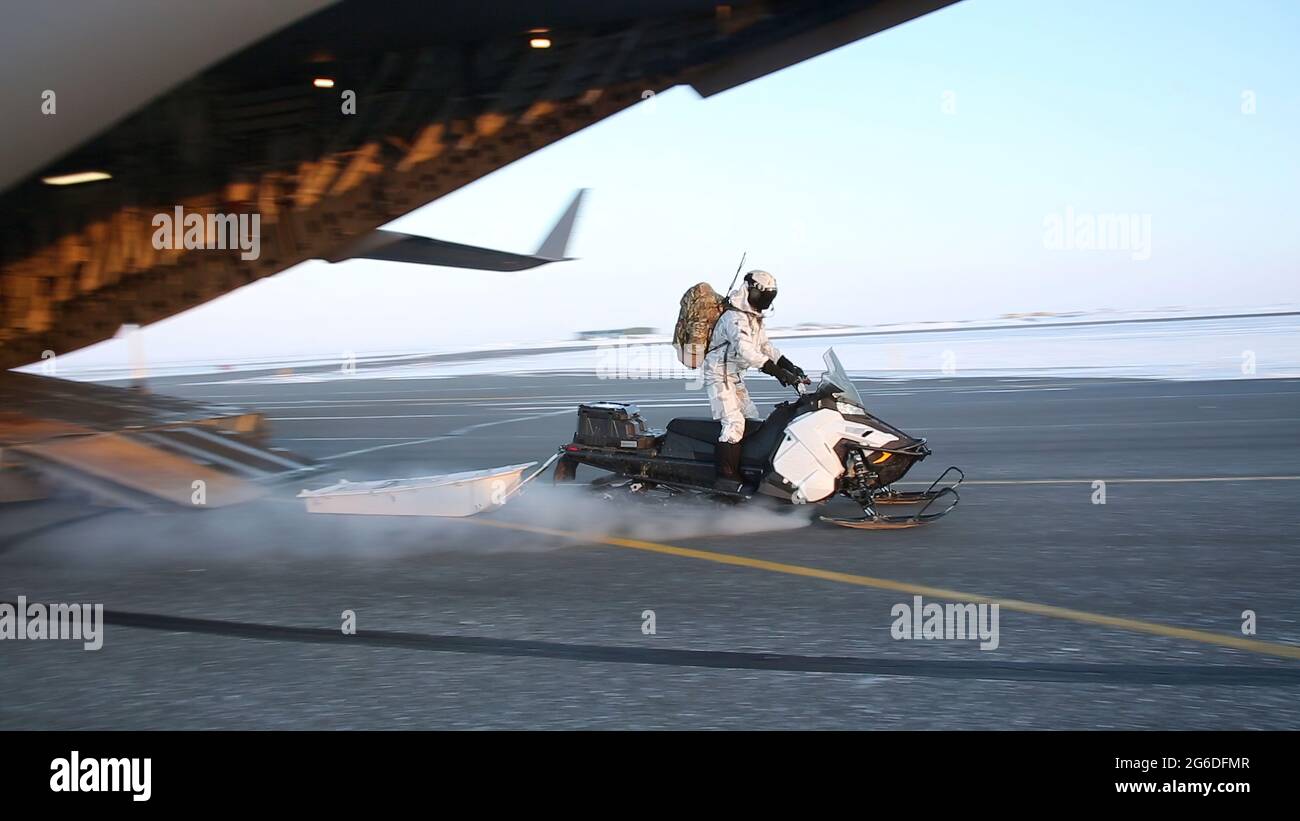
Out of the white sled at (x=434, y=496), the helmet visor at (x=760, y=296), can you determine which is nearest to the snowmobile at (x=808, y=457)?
the helmet visor at (x=760, y=296)

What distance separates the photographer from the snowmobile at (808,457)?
840 centimetres

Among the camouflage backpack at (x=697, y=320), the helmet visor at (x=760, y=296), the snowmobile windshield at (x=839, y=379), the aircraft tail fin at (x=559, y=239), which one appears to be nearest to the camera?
the snowmobile windshield at (x=839, y=379)

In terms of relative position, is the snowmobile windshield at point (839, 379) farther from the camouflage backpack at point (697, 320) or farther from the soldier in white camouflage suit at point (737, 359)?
the camouflage backpack at point (697, 320)

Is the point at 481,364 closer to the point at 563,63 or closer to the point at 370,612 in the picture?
the point at 563,63

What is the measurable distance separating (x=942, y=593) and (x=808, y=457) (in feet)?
7.75

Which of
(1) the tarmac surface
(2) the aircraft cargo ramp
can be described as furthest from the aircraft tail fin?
(2) the aircraft cargo ramp

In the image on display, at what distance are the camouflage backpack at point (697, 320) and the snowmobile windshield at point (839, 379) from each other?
1.00 metres

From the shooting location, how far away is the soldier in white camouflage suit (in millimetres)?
8859

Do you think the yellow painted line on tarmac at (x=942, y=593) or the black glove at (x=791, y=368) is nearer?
the yellow painted line on tarmac at (x=942, y=593)

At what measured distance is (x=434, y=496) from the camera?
355 inches

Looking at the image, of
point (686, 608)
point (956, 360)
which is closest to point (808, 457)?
point (686, 608)

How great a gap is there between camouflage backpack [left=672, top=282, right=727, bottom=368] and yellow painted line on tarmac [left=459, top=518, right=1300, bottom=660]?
6.11 feet

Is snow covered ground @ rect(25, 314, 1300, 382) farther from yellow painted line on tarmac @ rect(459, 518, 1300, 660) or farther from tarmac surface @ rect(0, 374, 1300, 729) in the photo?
yellow painted line on tarmac @ rect(459, 518, 1300, 660)

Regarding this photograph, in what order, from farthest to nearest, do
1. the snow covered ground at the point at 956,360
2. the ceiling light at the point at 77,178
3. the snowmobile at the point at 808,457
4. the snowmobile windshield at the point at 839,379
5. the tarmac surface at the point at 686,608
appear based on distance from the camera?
the snow covered ground at the point at 956,360, the ceiling light at the point at 77,178, the snowmobile windshield at the point at 839,379, the snowmobile at the point at 808,457, the tarmac surface at the point at 686,608
